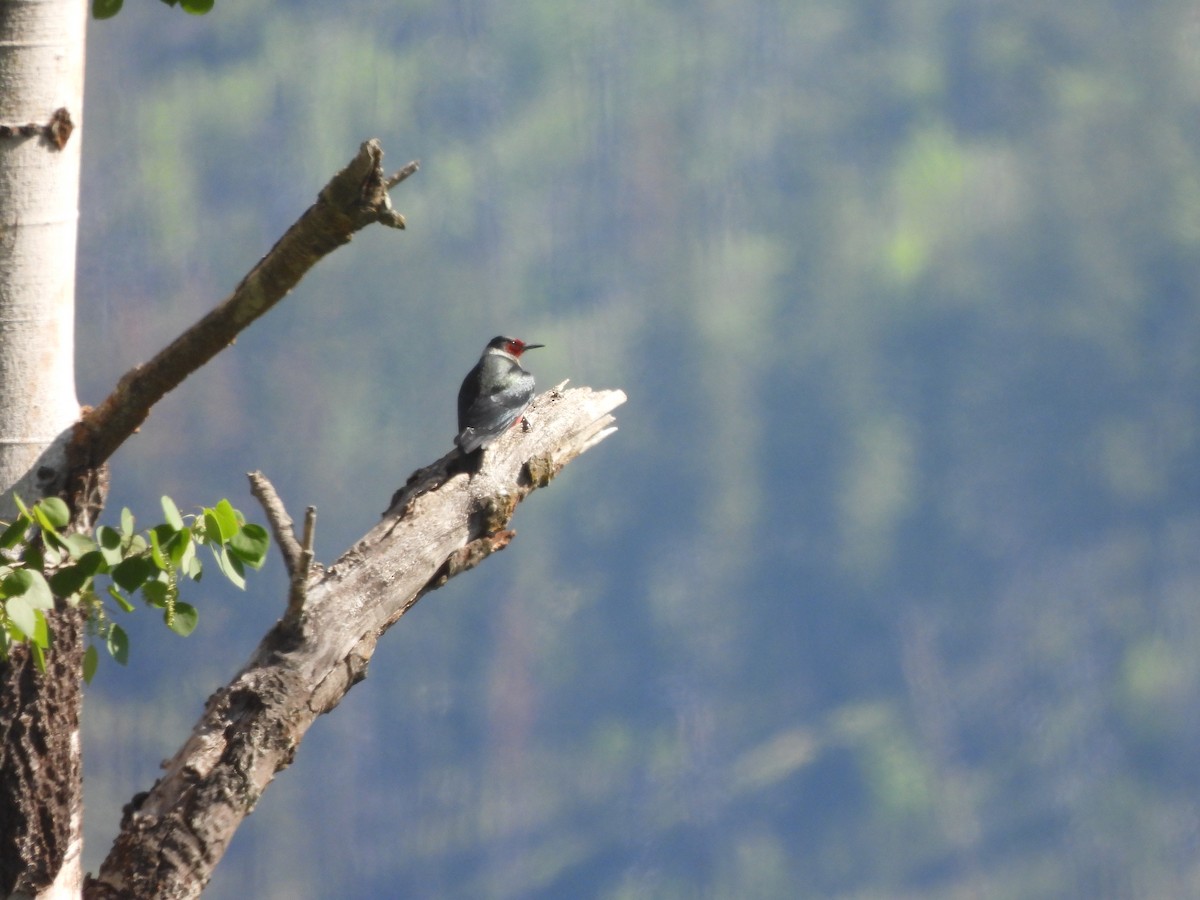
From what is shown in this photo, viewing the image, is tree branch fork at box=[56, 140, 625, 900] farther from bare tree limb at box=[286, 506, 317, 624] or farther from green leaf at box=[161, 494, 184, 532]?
green leaf at box=[161, 494, 184, 532]

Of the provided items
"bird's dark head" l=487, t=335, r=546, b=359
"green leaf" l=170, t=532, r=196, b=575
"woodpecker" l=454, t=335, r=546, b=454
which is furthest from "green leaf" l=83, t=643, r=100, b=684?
"bird's dark head" l=487, t=335, r=546, b=359

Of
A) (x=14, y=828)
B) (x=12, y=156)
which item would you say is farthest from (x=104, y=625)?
(x=12, y=156)

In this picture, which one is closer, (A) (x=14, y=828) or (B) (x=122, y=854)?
(A) (x=14, y=828)

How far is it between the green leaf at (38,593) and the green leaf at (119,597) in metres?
0.16

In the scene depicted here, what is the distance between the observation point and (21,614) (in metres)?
0.98

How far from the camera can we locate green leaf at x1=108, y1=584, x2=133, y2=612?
1.18m

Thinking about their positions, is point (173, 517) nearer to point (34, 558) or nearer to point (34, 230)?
point (34, 558)

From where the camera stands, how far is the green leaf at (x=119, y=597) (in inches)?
46.6

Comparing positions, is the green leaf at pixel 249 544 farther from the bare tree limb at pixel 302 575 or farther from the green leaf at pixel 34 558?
the green leaf at pixel 34 558

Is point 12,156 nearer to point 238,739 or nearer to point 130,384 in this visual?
point 130,384

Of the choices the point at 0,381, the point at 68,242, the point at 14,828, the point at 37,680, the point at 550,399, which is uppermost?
the point at 550,399

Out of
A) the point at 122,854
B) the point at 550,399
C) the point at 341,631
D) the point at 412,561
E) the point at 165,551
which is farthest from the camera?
the point at 550,399

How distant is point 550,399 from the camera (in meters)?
2.44

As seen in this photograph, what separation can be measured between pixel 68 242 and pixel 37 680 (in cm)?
44
